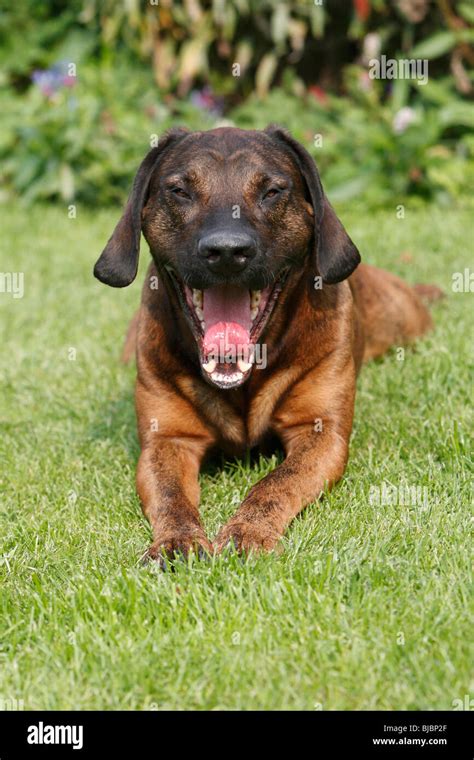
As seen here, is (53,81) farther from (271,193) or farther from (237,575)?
(237,575)

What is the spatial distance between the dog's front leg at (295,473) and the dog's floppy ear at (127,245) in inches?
34.0

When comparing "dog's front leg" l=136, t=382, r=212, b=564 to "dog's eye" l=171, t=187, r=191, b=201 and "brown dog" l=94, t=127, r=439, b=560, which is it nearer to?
"brown dog" l=94, t=127, r=439, b=560

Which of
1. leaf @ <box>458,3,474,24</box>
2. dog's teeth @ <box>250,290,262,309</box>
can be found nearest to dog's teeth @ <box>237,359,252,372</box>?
dog's teeth @ <box>250,290,262,309</box>

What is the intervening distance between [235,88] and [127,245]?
7300mm

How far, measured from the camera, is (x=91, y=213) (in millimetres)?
9828

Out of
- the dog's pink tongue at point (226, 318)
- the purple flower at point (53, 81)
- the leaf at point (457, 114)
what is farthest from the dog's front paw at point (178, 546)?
the purple flower at point (53, 81)

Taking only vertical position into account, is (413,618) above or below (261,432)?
below

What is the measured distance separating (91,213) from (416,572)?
730cm

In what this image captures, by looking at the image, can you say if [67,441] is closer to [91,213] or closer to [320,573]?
[320,573]

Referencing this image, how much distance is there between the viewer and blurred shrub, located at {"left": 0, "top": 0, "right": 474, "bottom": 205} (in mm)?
9273

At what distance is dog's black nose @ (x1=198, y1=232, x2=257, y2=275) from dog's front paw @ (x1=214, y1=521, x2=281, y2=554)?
0.92 meters

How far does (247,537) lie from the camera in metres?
3.40

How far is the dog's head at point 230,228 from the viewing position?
3.77 m
